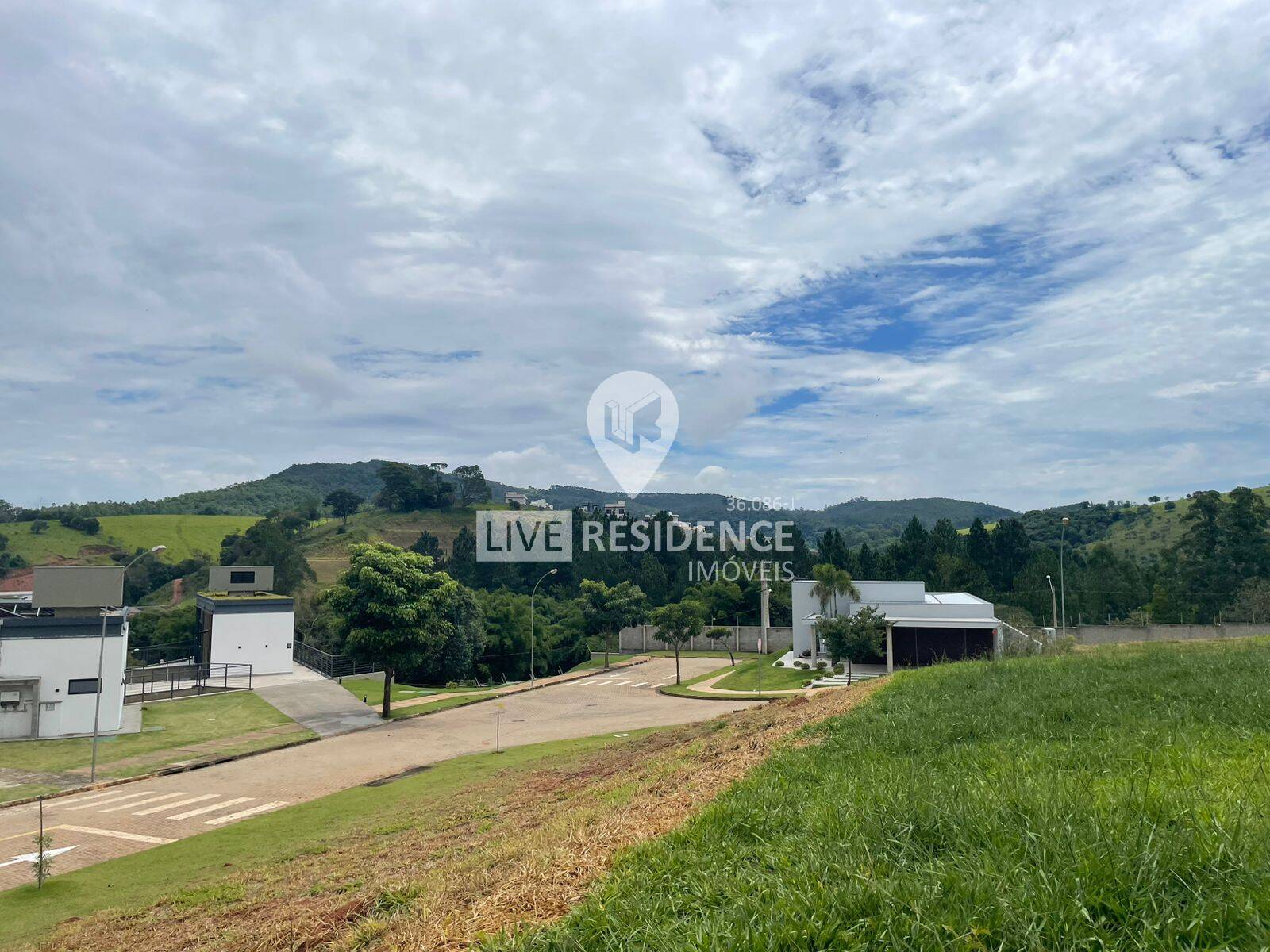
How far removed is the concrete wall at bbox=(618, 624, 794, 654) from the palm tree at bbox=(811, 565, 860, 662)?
1379 centimetres

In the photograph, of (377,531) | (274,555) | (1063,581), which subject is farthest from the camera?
(377,531)

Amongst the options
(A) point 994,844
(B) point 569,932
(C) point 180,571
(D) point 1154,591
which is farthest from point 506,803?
(C) point 180,571

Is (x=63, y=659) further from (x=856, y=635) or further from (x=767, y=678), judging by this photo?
(x=856, y=635)

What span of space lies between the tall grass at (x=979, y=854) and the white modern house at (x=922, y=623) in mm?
41750

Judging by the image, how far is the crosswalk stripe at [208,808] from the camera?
21578mm

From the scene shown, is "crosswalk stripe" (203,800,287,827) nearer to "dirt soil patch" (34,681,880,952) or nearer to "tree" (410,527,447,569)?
"dirt soil patch" (34,681,880,952)

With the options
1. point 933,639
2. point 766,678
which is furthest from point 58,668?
point 933,639

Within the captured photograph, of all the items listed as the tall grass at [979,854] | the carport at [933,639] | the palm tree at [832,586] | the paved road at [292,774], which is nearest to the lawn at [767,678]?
the palm tree at [832,586]

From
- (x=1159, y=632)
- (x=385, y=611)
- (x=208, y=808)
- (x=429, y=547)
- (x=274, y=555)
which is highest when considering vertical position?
(x=429, y=547)

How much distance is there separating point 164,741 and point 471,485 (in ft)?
436

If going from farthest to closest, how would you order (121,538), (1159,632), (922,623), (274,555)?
(121,538) → (274,555) → (1159,632) → (922,623)

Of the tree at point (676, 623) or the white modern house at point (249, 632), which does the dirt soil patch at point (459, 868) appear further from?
the white modern house at point (249, 632)

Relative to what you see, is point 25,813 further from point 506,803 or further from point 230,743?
point 506,803

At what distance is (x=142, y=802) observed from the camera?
78.4ft
